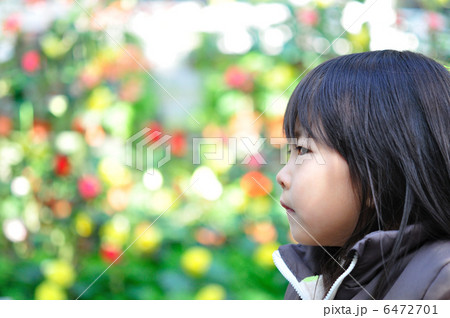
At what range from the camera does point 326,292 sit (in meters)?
0.72

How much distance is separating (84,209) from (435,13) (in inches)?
42.8

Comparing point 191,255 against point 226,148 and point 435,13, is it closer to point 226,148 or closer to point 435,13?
point 226,148

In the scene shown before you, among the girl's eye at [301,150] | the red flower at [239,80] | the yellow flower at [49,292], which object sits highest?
the red flower at [239,80]

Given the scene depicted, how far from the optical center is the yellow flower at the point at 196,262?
128 cm

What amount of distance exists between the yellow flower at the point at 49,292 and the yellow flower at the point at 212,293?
360mm

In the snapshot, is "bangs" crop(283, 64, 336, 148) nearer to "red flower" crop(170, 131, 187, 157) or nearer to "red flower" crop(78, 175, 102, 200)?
"red flower" crop(170, 131, 187, 157)

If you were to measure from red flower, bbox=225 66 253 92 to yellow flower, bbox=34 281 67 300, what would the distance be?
0.69 meters

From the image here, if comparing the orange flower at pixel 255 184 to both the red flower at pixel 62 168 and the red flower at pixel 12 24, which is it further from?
the red flower at pixel 12 24

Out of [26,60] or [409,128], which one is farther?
[26,60]

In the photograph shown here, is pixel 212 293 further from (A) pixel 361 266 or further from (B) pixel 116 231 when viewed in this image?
(A) pixel 361 266

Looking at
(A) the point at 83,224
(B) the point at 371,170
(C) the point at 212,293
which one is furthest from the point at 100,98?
(B) the point at 371,170

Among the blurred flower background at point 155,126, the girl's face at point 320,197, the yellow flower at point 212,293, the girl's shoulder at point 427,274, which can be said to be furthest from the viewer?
the blurred flower background at point 155,126

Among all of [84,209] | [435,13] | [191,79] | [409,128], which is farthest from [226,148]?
[409,128]

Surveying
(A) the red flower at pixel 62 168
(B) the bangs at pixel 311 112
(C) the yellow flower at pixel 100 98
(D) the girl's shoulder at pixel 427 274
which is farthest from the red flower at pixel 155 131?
(D) the girl's shoulder at pixel 427 274
